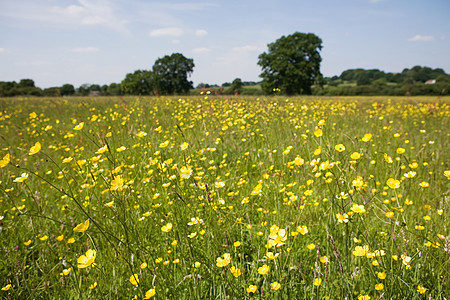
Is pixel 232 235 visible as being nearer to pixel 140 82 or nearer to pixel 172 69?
pixel 172 69

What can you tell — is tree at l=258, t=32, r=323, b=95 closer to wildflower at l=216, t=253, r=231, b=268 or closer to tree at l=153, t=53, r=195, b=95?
tree at l=153, t=53, r=195, b=95

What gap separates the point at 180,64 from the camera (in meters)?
46.3

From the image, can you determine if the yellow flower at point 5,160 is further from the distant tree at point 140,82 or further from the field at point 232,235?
the distant tree at point 140,82

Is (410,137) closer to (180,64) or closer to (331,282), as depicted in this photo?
(331,282)

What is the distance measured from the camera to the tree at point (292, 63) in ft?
102

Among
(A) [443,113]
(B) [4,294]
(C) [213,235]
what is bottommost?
(B) [4,294]

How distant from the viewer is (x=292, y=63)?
106 ft

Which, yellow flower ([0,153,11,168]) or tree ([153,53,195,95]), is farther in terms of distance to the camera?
tree ([153,53,195,95])

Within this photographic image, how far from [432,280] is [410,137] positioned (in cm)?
370

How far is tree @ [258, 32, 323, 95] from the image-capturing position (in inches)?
1228

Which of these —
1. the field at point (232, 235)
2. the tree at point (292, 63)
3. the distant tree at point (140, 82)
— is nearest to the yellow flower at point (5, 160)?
the field at point (232, 235)

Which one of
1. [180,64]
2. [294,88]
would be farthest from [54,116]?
[180,64]

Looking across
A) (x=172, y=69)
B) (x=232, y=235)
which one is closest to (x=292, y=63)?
(x=172, y=69)

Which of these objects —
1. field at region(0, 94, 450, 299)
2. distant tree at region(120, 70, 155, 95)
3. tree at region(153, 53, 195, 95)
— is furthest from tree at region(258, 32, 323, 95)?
field at region(0, 94, 450, 299)
